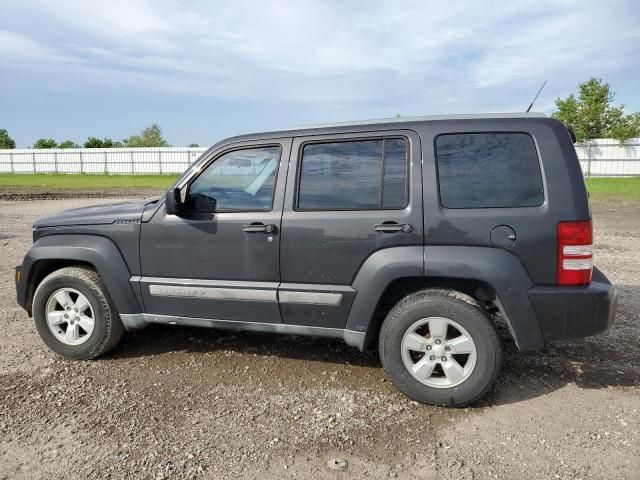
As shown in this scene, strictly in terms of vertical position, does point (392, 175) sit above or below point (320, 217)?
above

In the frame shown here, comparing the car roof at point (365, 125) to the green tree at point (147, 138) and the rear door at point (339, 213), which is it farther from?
the green tree at point (147, 138)

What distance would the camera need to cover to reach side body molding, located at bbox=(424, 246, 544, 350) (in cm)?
327

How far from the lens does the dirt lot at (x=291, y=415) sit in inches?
112

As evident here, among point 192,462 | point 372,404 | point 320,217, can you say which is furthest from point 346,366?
point 192,462

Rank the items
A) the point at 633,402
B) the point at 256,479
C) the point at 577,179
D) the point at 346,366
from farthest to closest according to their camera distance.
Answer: the point at 346,366 < the point at 633,402 < the point at 577,179 < the point at 256,479

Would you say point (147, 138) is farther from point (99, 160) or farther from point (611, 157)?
point (611, 157)

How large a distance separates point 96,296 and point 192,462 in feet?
6.22

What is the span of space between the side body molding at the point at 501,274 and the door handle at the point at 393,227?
0.67ft

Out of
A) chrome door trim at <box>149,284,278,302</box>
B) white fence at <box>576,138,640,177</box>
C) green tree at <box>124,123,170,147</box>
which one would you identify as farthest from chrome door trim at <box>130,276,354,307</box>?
green tree at <box>124,123,170,147</box>

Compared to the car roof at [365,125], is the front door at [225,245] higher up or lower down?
lower down

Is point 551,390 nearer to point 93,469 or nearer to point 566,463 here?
point 566,463

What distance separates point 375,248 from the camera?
3.49m

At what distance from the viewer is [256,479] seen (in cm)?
272

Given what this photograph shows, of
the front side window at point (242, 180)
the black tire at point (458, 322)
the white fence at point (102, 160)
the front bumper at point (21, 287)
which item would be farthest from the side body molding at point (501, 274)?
the white fence at point (102, 160)
